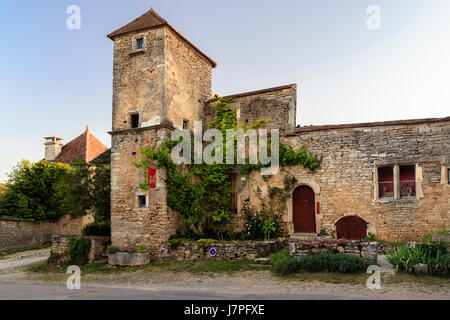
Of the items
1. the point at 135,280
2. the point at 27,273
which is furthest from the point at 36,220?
the point at 135,280

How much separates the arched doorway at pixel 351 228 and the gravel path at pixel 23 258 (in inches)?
501

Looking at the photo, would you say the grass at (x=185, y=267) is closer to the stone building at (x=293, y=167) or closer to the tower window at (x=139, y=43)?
the stone building at (x=293, y=167)

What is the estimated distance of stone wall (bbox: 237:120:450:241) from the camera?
11531 mm

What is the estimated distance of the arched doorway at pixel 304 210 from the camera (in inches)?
519

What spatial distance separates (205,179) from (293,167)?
3522mm

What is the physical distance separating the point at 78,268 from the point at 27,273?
78.6 inches

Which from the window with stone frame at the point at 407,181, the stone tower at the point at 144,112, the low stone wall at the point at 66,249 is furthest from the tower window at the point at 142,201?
the window with stone frame at the point at 407,181

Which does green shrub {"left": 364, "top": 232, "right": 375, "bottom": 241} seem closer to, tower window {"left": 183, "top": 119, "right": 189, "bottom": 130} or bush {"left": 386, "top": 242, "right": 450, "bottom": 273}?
bush {"left": 386, "top": 242, "right": 450, "bottom": 273}

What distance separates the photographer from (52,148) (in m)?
25.6

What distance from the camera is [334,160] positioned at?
12.9 meters

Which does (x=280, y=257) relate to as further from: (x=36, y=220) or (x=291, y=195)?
(x=36, y=220)

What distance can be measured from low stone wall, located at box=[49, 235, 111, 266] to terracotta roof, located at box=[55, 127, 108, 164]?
1109cm

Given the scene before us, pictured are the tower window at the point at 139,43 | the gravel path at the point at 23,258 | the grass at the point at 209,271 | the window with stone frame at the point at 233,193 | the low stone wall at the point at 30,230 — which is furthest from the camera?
the low stone wall at the point at 30,230

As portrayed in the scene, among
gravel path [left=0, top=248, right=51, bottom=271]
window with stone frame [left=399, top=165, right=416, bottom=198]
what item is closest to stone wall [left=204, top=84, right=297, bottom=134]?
window with stone frame [left=399, top=165, right=416, bottom=198]
